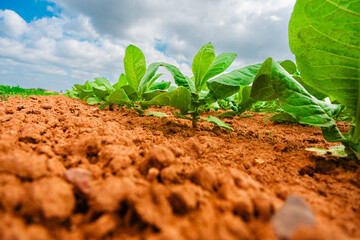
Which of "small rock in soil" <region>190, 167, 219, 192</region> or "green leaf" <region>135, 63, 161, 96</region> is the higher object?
"green leaf" <region>135, 63, 161, 96</region>

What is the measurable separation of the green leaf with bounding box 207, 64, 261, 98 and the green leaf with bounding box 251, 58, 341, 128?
147 millimetres

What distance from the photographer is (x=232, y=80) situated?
1394 millimetres

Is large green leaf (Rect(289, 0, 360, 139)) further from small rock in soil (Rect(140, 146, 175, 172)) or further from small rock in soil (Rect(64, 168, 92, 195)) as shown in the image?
small rock in soil (Rect(64, 168, 92, 195))

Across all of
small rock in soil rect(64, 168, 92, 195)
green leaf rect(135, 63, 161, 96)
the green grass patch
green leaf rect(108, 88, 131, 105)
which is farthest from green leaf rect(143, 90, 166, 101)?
the green grass patch

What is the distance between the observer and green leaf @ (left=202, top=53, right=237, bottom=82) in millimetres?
1619

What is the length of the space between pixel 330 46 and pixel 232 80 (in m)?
0.58

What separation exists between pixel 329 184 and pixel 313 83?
2.19 ft

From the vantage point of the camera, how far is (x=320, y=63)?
113cm

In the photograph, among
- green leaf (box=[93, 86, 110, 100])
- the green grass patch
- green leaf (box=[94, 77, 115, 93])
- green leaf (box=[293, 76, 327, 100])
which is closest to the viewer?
green leaf (box=[293, 76, 327, 100])

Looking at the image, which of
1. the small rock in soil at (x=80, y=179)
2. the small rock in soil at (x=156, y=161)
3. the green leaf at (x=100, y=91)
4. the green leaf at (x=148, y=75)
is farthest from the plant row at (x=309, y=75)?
the green leaf at (x=100, y=91)

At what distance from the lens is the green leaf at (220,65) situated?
1619mm

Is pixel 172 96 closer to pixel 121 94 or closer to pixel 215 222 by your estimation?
pixel 121 94

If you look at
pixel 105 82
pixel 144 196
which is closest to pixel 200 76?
pixel 144 196

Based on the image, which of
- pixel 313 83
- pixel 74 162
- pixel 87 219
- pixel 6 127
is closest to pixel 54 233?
pixel 87 219
